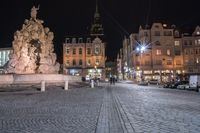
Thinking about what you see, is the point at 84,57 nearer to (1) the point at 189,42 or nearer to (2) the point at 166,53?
(2) the point at 166,53

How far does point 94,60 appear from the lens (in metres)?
120

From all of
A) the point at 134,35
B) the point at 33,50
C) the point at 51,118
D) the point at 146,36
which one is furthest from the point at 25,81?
the point at 134,35

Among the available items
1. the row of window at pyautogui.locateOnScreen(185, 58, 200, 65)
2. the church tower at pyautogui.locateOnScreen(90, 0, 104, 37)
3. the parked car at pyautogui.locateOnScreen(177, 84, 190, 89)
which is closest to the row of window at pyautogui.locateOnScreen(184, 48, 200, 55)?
the row of window at pyautogui.locateOnScreen(185, 58, 200, 65)

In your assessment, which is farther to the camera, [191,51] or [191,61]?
[191,51]

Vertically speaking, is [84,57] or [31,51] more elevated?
[84,57]

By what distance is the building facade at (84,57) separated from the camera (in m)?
119

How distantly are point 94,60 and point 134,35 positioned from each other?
2199 centimetres

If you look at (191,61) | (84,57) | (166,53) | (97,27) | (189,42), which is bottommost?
(191,61)

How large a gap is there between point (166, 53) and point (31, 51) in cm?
5860

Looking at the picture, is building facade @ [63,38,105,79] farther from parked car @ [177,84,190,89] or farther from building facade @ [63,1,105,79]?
parked car @ [177,84,190,89]

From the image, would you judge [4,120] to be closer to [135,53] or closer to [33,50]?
[33,50]

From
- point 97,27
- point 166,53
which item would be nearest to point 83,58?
point 97,27

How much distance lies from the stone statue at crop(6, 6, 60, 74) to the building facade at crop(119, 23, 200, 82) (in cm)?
5089

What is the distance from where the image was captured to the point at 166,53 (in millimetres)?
96812
